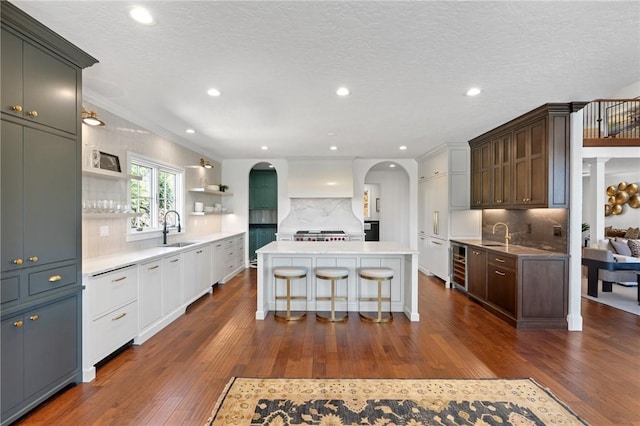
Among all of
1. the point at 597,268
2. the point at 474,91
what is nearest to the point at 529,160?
the point at 474,91

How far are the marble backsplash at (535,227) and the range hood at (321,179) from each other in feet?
9.20

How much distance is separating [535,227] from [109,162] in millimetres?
5190

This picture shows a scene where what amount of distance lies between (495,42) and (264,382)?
297cm

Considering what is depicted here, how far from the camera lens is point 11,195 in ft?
6.02

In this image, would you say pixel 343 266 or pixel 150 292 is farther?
pixel 343 266

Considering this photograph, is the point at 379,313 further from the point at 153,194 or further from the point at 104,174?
the point at 153,194

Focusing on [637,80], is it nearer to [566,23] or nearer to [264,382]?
[566,23]

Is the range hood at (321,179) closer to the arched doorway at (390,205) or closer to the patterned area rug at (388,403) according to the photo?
the arched doorway at (390,205)

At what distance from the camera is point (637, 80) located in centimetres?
266

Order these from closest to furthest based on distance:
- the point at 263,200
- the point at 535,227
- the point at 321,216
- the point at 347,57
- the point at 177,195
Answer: the point at 347,57
the point at 535,227
the point at 177,195
the point at 321,216
the point at 263,200

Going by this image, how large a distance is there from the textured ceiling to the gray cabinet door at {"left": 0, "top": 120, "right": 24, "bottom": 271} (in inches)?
30.6

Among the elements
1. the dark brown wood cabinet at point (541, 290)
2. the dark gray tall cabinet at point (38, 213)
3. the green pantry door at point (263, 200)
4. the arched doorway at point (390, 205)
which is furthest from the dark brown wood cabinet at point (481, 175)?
the dark gray tall cabinet at point (38, 213)

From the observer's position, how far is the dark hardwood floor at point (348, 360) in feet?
6.81

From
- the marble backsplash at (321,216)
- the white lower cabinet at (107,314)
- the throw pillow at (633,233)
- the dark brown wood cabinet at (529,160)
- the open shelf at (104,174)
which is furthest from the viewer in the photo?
the throw pillow at (633,233)
